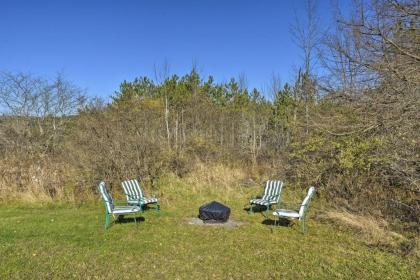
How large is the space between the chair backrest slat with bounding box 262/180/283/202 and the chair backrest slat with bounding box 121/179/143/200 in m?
3.07

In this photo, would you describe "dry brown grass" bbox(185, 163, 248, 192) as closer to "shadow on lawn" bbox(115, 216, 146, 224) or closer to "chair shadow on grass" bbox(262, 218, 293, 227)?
"chair shadow on grass" bbox(262, 218, 293, 227)

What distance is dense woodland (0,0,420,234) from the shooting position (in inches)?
258

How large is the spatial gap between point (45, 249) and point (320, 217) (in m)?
5.30

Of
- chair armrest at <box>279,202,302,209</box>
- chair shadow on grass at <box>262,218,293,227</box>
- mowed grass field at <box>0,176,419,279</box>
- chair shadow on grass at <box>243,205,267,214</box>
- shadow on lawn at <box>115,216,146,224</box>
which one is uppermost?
chair armrest at <box>279,202,302,209</box>

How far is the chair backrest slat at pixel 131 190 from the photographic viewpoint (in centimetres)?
812

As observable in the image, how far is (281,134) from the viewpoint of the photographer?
14250 mm

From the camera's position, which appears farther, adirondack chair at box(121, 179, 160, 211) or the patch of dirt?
adirondack chair at box(121, 179, 160, 211)

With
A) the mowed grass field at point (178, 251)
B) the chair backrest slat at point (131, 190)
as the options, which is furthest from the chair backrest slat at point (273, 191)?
the chair backrest slat at point (131, 190)

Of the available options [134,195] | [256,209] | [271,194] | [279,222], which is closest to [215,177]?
[256,209]

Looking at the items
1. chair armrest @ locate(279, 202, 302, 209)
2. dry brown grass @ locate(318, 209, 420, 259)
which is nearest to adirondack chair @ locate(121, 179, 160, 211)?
chair armrest @ locate(279, 202, 302, 209)

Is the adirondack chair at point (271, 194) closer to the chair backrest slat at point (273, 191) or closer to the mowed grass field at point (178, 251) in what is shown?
the chair backrest slat at point (273, 191)

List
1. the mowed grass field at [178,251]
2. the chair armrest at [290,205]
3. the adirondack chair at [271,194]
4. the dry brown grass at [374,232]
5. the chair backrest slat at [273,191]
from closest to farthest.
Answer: the mowed grass field at [178,251] < the dry brown grass at [374,232] < the adirondack chair at [271,194] < the chair backrest slat at [273,191] < the chair armrest at [290,205]

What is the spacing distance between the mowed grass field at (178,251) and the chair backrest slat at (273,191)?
2.46 feet

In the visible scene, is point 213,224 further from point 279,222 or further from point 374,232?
point 374,232
